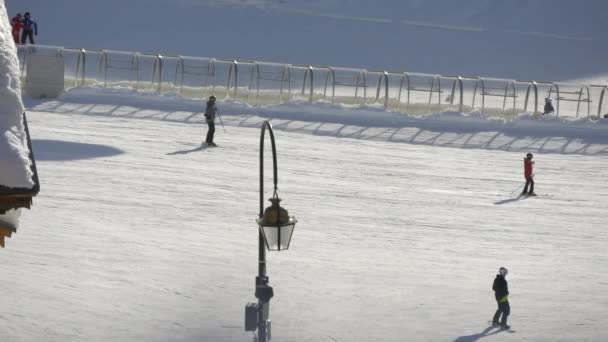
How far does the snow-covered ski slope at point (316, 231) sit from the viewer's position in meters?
11.9

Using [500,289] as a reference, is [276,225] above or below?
above

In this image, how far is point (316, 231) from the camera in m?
15.8

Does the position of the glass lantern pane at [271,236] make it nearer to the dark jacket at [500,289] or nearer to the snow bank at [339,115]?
the dark jacket at [500,289]

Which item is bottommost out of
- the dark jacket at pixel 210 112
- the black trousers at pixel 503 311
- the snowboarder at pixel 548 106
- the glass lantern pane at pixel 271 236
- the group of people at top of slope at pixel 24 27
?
the black trousers at pixel 503 311

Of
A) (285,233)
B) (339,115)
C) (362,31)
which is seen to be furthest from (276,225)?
(362,31)

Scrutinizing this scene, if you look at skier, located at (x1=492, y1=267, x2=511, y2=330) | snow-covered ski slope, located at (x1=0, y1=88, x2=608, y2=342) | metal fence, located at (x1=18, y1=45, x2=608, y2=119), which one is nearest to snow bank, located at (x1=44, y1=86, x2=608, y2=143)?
snow-covered ski slope, located at (x1=0, y1=88, x2=608, y2=342)

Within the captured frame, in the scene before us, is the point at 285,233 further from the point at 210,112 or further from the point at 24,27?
the point at 24,27

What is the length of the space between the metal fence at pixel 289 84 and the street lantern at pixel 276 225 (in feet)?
59.4

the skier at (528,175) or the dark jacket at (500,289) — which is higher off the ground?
the skier at (528,175)

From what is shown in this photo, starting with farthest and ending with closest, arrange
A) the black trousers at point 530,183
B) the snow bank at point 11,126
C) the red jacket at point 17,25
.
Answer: the red jacket at point 17,25, the black trousers at point 530,183, the snow bank at point 11,126

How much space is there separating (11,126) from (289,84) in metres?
21.6

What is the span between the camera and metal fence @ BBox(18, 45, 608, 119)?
87.3 ft

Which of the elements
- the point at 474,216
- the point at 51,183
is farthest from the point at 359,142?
the point at 51,183

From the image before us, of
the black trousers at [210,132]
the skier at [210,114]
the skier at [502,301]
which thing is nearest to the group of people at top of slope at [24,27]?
the black trousers at [210,132]
